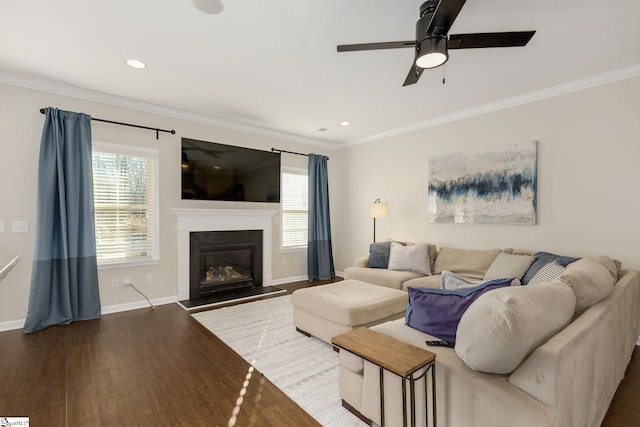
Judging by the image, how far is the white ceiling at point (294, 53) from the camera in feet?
7.14

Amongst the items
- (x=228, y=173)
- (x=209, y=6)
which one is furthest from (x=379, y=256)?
(x=209, y=6)

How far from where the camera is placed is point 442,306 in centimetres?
164

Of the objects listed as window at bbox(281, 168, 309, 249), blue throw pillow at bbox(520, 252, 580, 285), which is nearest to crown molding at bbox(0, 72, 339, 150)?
window at bbox(281, 168, 309, 249)

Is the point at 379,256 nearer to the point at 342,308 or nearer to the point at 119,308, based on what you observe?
the point at 342,308

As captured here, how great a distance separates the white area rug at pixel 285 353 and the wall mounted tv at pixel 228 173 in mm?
1744

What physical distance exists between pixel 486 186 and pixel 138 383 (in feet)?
14.1

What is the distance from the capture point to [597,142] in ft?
10.5

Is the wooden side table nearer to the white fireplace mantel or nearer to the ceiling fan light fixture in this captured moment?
the ceiling fan light fixture

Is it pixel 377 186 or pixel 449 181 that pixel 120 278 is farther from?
pixel 449 181

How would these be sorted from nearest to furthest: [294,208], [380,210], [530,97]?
[530,97] < [380,210] < [294,208]

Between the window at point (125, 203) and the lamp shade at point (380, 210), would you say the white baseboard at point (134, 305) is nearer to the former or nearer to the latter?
the window at point (125, 203)

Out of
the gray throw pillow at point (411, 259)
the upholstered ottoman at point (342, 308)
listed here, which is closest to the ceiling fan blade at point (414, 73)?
the upholstered ottoman at point (342, 308)

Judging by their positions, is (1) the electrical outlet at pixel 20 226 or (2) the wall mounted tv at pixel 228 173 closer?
(1) the electrical outlet at pixel 20 226

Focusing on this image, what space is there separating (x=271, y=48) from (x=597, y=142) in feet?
11.4
